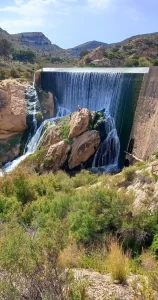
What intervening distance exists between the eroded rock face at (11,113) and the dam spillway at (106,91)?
12.1 feet

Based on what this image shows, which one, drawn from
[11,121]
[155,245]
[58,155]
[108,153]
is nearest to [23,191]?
[155,245]

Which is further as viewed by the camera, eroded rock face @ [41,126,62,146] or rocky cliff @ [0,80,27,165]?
rocky cliff @ [0,80,27,165]

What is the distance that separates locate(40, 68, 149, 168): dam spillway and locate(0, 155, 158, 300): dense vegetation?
6.85m

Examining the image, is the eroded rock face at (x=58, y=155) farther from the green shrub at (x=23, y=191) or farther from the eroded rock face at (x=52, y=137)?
the green shrub at (x=23, y=191)

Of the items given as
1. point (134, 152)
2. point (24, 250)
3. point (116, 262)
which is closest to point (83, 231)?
point (116, 262)

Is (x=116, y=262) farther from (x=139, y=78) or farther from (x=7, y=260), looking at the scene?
(x=139, y=78)

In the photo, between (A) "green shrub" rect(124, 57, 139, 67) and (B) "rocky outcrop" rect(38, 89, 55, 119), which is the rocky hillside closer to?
(A) "green shrub" rect(124, 57, 139, 67)

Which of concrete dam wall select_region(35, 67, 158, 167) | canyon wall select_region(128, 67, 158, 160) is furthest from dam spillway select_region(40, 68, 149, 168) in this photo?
canyon wall select_region(128, 67, 158, 160)

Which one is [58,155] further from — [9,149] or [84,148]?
[9,149]

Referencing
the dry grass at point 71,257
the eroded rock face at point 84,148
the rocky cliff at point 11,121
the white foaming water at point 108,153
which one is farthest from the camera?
the rocky cliff at point 11,121

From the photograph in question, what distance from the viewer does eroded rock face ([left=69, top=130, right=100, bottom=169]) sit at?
2222 cm

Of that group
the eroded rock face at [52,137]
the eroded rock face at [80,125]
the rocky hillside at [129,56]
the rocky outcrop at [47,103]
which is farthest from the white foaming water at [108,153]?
the rocky hillside at [129,56]

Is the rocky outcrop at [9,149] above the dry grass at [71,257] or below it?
below

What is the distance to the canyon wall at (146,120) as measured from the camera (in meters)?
19.6
